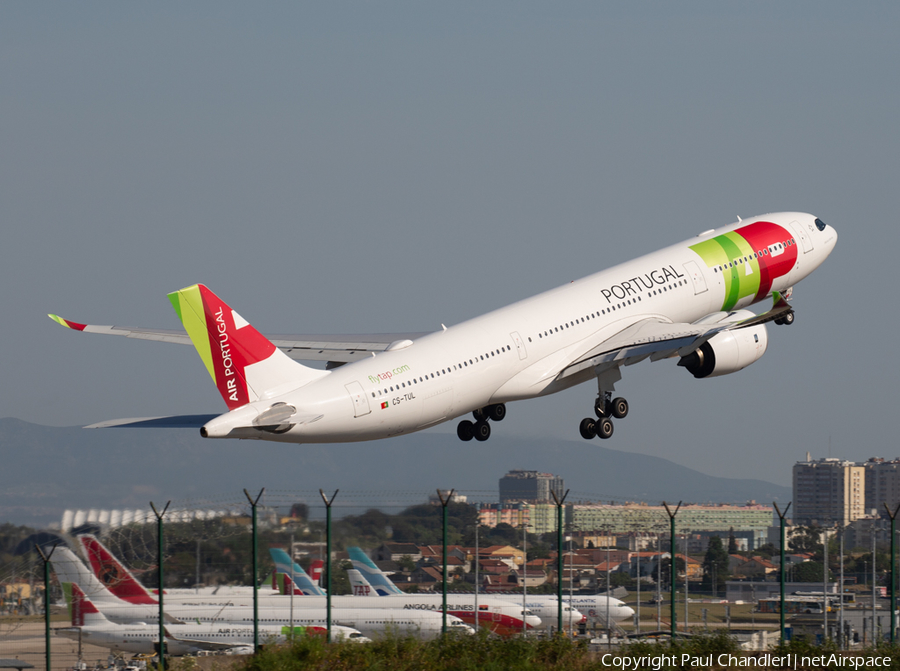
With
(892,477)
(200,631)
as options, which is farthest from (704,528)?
(892,477)

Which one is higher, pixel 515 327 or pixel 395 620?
pixel 515 327

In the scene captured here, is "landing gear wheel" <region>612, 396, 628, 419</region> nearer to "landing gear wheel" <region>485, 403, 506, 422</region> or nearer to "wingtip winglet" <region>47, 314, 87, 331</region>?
"landing gear wheel" <region>485, 403, 506, 422</region>

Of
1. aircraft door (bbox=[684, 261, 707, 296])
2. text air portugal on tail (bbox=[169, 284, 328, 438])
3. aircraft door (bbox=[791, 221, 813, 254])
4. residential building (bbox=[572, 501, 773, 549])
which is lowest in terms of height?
residential building (bbox=[572, 501, 773, 549])

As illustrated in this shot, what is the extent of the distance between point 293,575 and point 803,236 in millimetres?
32383

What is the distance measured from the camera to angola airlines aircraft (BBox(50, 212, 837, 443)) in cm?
3756

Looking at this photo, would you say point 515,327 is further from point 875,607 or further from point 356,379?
point 875,607

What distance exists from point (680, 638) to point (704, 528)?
392cm

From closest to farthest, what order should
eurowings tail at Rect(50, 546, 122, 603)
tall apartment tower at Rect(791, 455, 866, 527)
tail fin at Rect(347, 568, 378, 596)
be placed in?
eurowings tail at Rect(50, 546, 122, 603) → tail fin at Rect(347, 568, 378, 596) → tall apartment tower at Rect(791, 455, 866, 527)

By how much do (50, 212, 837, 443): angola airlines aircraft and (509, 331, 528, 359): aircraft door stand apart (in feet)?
0.12

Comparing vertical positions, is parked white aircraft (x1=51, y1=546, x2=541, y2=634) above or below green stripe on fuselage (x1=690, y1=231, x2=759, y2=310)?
below

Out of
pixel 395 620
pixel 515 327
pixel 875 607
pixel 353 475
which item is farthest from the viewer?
pixel 353 475

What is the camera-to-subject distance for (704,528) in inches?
1364

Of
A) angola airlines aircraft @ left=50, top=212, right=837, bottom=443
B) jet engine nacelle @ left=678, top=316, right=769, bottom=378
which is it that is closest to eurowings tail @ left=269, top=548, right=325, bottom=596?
angola airlines aircraft @ left=50, top=212, right=837, bottom=443

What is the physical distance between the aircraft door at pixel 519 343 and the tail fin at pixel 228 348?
984 cm
